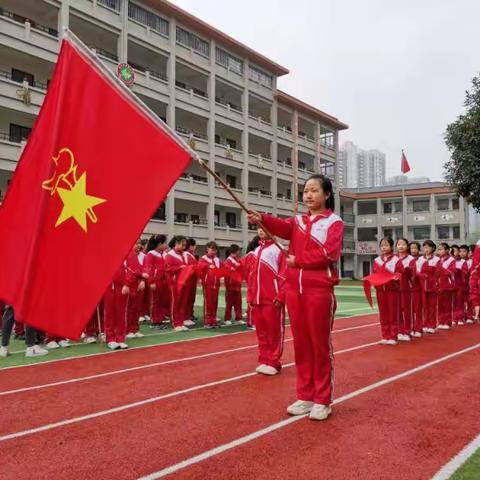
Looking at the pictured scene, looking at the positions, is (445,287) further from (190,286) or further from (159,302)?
(159,302)

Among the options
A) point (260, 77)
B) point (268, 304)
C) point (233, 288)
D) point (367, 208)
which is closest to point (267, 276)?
point (268, 304)

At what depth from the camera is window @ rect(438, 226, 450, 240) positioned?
4816 centimetres

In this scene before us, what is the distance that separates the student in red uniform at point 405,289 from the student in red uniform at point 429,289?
1205 mm

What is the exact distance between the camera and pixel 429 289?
1035cm

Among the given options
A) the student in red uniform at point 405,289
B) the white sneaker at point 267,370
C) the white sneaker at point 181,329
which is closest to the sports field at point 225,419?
the white sneaker at point 267,370

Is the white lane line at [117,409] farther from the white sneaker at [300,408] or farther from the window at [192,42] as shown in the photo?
the window at [192,42]

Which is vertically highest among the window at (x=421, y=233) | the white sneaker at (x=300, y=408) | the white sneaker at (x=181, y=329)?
the window at (x=421, y=233)

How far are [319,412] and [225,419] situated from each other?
2.51 feet

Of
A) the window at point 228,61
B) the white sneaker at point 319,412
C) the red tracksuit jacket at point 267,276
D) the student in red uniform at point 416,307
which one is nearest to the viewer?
the white sneaker at point 319,412

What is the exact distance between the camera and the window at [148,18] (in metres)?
27.2

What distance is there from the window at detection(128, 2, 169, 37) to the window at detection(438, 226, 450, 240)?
1272 inches

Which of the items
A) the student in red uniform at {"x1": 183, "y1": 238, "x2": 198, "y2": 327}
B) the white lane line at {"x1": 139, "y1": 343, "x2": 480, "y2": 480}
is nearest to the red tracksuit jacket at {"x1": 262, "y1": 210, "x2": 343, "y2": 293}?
the white lane line at {"x1": 139, "y1": 343, "x2": 480, "y2": 480}

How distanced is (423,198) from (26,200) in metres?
50.2

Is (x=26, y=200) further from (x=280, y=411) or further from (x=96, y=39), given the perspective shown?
(x=96, y=39)
